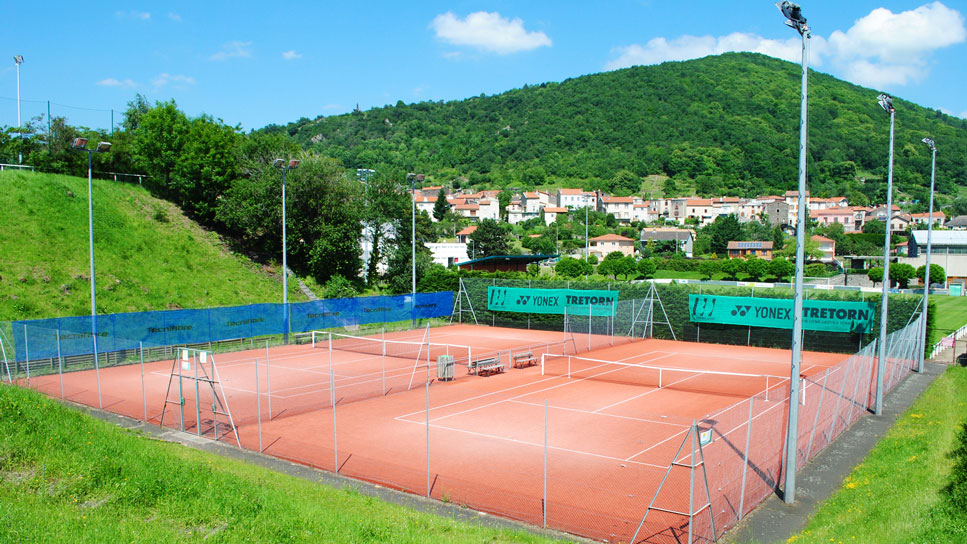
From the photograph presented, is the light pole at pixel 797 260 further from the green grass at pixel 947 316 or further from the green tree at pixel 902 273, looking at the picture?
the green tree at pixel 902 273

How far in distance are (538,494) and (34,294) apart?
32364 mm

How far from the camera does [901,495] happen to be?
37.8ft

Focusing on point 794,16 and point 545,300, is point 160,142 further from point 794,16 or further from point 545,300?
point 794,16

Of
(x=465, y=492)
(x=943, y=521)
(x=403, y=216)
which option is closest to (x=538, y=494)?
(x=465, y=492)

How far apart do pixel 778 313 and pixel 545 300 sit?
14.0 m

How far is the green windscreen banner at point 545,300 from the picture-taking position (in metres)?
40.4

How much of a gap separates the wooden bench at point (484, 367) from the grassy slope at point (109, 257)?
21.4 metres

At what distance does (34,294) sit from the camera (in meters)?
33.9

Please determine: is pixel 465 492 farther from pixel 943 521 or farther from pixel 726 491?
pixel 943 521

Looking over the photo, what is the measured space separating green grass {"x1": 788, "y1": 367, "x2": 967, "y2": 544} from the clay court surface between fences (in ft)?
4.36

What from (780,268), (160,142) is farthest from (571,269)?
(160,142)

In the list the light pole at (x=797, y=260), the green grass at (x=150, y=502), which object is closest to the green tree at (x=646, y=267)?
the light pole at (x=797, y=260)

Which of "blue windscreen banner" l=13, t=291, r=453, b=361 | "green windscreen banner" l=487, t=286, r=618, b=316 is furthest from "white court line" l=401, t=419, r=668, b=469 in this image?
"green windscreen banner" l=487, t=286, r=618, b=316

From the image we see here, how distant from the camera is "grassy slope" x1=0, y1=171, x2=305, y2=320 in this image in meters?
35.0
